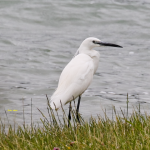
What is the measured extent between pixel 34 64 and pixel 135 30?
5.15 meters

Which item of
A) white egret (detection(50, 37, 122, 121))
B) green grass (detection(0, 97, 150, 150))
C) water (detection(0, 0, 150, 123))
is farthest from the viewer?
water (detection(0, 0, 150, 123))

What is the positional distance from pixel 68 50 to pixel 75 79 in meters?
7.05

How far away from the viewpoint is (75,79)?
17.1ft

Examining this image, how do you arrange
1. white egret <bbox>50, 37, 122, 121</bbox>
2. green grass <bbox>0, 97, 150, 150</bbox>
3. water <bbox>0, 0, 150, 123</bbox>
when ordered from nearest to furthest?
green grass <bbox>0, 97, 150, 150</bbox>
white egret <bbox>50, 37, 122, 121</bbox>
water <bbox>0, 0, 150, 123</bbox>

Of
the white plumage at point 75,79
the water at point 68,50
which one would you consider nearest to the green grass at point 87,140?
the white plumage at point 75,79

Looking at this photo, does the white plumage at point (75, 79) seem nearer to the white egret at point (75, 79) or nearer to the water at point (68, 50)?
the white egret at point (75, 79)

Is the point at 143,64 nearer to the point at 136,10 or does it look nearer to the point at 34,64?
the point at 34,64

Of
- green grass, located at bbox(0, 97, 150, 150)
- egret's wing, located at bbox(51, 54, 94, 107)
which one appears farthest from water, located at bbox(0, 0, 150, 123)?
green grass, located at bbox(0, 97, 150, 150)

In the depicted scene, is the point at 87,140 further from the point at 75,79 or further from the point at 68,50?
the point at 68,50

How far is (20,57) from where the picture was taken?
1137 cm

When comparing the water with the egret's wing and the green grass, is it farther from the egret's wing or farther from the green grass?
the green grass

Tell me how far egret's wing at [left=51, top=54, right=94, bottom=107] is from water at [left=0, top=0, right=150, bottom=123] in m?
0.89

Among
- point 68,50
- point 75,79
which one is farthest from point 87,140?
point 68,50

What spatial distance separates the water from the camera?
7.98 metres
